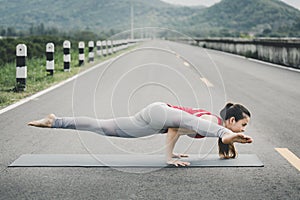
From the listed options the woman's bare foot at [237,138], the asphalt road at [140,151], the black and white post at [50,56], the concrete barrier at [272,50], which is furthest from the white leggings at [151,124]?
the concrete barrier at [272,50]

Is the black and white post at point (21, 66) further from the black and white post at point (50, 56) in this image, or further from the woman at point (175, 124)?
the woman at point (175, 124)

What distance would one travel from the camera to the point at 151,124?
17.9ft

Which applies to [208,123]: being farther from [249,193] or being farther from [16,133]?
[16,133]

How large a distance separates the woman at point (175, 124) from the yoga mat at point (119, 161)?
13cm

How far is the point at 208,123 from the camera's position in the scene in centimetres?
511

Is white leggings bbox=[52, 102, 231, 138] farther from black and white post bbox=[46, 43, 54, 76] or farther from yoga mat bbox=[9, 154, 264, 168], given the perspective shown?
black and white post bbox=[46, 43, 54, 76]

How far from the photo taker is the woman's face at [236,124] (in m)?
5.24

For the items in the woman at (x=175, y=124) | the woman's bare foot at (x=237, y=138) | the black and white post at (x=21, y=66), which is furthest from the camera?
the black and white post at (x=21, y=66)

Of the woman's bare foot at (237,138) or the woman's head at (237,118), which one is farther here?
the woman's head at (237,118)

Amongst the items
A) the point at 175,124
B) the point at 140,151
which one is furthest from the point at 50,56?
the point at 175,124

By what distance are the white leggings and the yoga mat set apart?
26 centimetres

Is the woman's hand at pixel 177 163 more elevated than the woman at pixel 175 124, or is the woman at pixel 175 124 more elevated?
the woman at pixel 175 124

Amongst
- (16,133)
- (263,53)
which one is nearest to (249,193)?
(16,133)

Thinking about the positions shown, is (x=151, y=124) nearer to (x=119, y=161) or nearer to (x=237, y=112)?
(x=119, y=161)
